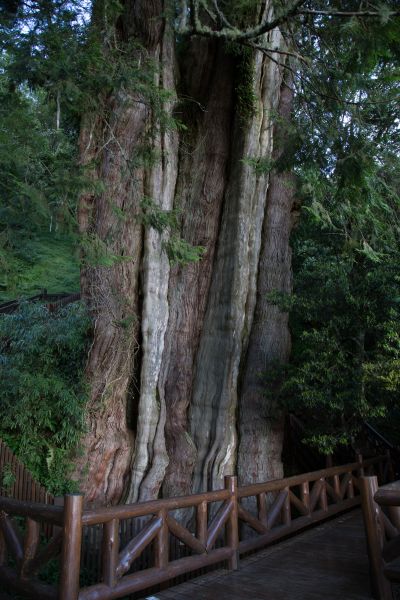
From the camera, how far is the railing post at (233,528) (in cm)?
501

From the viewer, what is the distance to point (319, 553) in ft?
18.4

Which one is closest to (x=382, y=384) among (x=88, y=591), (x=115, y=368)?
(x=115, y=368)

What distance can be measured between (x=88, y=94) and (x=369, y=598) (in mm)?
5622

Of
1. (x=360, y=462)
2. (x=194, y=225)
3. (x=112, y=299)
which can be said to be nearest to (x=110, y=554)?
(x=112, y=299)

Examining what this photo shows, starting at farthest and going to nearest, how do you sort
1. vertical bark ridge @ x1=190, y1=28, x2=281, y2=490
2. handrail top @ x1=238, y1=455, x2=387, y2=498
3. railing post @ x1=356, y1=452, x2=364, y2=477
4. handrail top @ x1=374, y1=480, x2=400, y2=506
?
1. railing post @ x1=356, y1=452, x2=364, y2=477
2. vertical bark ridge @ x1=190, y1=28, x2=281, y2=490
3. handrail top @ x1=238, y1=455, x2=387, y2=498
4. handrail top @ x1=374, y1=480, x2=400, y2=506

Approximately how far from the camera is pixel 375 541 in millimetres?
4176

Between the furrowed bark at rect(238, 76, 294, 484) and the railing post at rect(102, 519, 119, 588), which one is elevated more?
the furrowed bark at rect(238, 76, 294, 484)

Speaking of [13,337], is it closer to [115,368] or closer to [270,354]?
[115,368]

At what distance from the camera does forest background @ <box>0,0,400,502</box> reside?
6039 millimetres

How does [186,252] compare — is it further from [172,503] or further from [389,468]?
[389,468]

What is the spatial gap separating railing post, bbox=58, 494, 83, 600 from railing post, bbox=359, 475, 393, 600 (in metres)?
2.39

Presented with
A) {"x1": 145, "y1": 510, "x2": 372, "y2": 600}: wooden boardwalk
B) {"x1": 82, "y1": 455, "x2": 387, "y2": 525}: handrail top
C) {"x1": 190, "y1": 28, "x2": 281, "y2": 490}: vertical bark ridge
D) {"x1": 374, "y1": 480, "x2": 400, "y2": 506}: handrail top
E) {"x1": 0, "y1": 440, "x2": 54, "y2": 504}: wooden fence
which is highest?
{"x1": 190, "y1": 28, "x2": 281, "y2": 490}: vertical bark ridge

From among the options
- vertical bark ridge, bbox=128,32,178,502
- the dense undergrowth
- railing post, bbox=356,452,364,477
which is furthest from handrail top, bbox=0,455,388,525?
railing post, bbox=356,452,364,477

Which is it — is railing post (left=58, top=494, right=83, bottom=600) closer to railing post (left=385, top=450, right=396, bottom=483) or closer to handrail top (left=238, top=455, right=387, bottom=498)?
handrail top (left=238, top=455, right=387, bottom=498)
